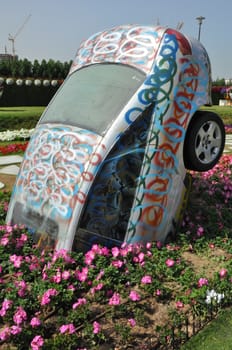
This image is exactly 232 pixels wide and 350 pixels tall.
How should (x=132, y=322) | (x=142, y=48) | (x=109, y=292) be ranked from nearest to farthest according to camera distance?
1. (x=132, y=322)
2. (x=109, y=292)
3. (x=142, y=48)

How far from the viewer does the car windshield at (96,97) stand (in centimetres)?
442

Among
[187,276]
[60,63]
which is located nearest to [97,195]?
[187,276]

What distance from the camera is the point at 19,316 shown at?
329 cm

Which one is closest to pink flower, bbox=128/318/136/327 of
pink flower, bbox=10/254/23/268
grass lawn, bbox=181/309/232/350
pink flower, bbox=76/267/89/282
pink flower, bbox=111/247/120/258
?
grass lawn, bbox=181/309/232/350

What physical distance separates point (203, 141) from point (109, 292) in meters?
2.38

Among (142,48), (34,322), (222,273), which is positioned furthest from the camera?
(142,48)

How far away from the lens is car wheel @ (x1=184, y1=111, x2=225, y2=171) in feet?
15.9

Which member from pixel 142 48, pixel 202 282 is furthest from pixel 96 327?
pixel 142 48

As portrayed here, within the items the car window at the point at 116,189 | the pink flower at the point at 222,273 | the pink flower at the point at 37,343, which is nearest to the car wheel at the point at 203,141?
the car window at the point at 116,189

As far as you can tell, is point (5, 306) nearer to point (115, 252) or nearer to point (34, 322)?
point (34, 322)

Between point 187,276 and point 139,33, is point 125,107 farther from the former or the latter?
point 187,276

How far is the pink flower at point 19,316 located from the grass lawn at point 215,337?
142 cm

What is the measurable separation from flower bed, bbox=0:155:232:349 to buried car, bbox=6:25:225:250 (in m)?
0.27

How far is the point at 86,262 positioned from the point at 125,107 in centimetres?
185
